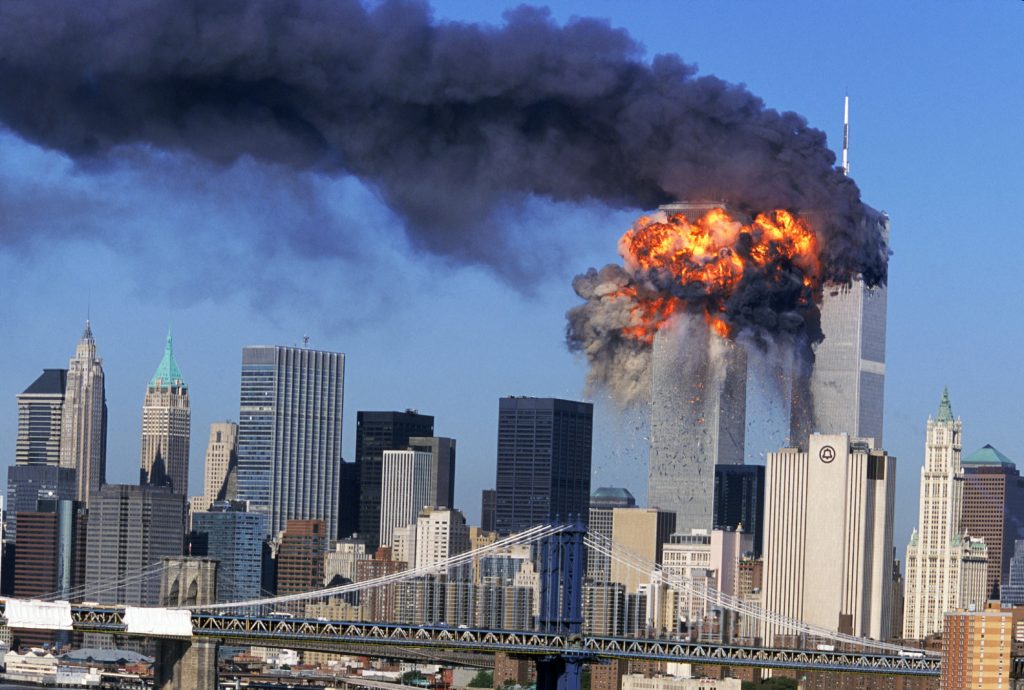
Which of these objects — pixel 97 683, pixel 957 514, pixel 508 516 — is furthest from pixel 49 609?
pixel 508 516

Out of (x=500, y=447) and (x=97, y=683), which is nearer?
(x=97, y=683)

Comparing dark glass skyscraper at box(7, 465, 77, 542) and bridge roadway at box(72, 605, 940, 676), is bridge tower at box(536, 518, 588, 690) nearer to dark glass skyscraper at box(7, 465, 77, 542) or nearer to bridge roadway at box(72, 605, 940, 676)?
bridge roadway at box(72, 605, 940, 676)

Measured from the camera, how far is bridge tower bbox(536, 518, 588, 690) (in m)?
63.0

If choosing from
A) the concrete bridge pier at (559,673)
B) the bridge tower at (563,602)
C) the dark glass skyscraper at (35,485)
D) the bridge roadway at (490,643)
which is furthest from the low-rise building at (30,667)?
the concrete bridge pier at (559,673)

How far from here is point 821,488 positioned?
11819cm

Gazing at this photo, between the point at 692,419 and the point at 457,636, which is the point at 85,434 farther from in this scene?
the point at 457,636

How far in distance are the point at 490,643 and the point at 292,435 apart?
12869 centimetres

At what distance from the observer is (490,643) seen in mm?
64250

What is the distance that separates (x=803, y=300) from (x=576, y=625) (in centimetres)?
2485

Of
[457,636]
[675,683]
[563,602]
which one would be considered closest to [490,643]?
[457,636]

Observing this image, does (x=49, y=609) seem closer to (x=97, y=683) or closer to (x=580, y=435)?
(x=97, y=683)

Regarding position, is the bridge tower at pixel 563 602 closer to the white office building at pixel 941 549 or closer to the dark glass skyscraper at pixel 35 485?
the white office building at pixel 941 549

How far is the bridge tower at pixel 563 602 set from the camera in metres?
63.0

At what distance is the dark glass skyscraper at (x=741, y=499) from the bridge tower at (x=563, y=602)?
228 ft
